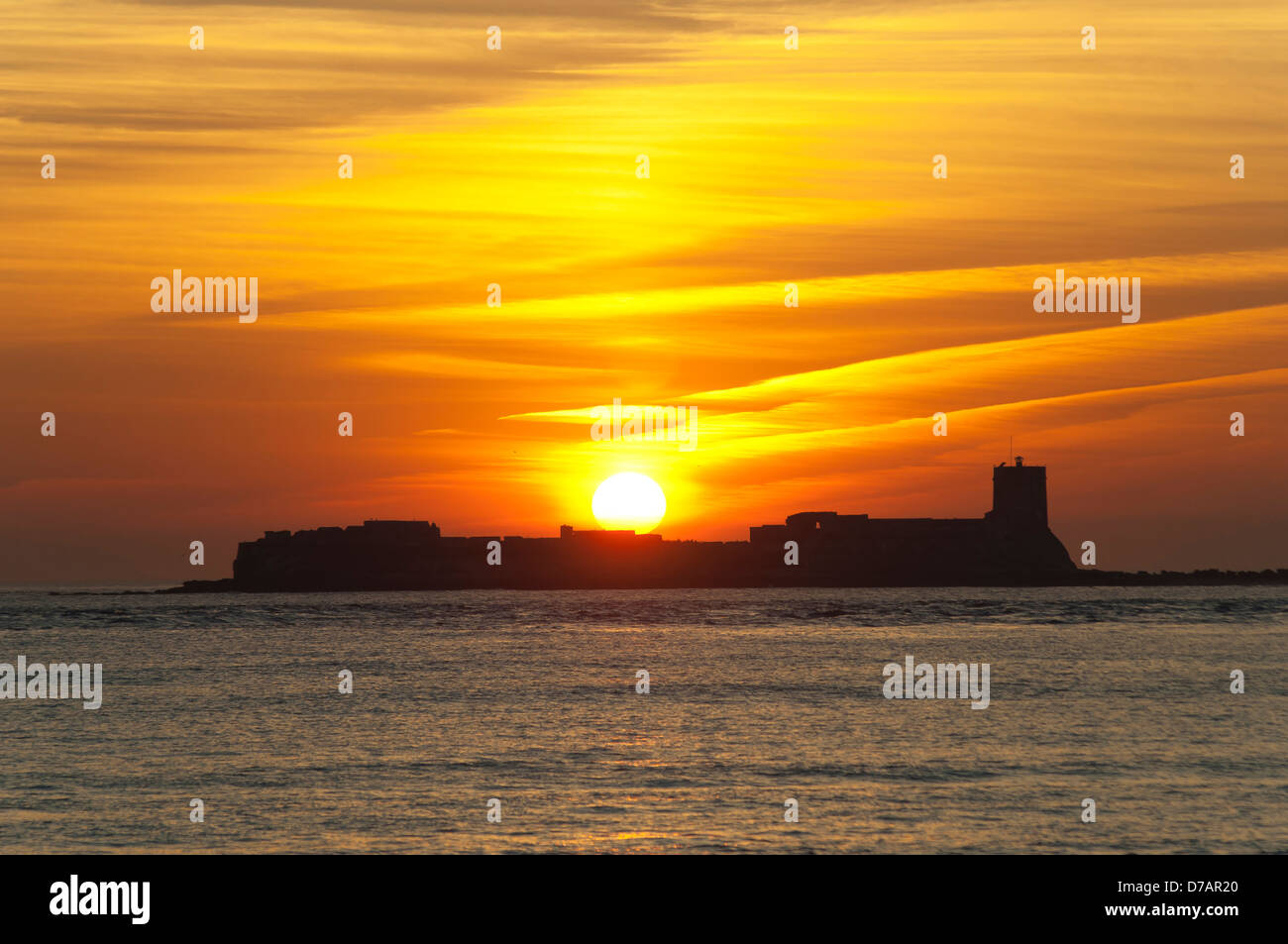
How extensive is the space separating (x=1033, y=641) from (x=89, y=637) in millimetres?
80815

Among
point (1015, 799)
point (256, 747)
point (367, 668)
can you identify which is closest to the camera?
point (1015, 799)

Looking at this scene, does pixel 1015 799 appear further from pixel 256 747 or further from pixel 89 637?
pixel 89 637

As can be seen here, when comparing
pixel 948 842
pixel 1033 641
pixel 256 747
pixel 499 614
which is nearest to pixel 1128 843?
pixel 948 842

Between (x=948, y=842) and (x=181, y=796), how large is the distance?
57.4ft

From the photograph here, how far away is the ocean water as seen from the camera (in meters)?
25.9

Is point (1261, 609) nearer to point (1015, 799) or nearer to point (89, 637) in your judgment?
point (89, 637)

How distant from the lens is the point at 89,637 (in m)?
117

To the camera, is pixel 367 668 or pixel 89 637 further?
pixel 89 637

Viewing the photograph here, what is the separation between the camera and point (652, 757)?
118ft

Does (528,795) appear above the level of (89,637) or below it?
below

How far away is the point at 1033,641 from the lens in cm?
9569

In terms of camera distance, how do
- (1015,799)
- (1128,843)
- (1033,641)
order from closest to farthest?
(1128,843) → (1015,799) → (1033,641)

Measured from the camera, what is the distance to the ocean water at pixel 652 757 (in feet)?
84.9
